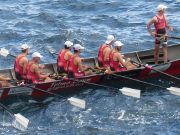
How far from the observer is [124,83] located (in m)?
22.9

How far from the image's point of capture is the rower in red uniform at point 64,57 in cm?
2183

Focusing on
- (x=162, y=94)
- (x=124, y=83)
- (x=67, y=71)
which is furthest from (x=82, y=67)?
(x=162, y=94)

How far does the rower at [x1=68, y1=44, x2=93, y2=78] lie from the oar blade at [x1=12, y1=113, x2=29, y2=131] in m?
3.31

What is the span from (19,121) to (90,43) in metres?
10.1

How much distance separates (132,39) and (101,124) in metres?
10.00

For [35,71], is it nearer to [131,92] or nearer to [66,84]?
[66,84]

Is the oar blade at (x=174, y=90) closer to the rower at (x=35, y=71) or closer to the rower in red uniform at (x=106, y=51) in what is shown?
the rower in red uniform at (x=106, y=51)

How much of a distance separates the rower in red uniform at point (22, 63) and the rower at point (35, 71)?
0.79 ft

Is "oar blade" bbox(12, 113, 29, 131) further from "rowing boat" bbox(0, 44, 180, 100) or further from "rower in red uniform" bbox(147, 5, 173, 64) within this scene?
"rower in red uniform" bbox(147, 5, 173, 64)

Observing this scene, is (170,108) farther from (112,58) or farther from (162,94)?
(112,58)

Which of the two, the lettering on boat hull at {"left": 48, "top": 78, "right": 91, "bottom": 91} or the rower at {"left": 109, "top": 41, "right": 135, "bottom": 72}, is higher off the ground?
the rower at {"left": 109, "top": 41, "right": 135, "bottom": 72}

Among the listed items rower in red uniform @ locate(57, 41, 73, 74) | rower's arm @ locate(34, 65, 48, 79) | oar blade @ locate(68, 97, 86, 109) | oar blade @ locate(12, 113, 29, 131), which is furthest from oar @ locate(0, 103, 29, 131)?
rower in red uniform @ locate(57, 41, 73, 74)

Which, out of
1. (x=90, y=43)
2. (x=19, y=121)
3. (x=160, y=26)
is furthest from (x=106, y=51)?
(x=90, y=43)

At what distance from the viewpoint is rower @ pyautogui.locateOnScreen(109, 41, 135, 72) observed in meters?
21.8
